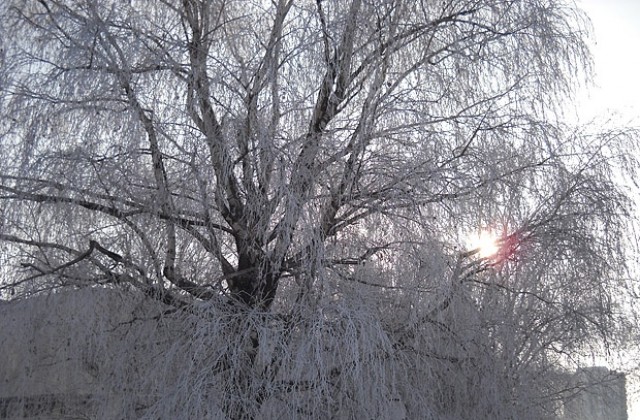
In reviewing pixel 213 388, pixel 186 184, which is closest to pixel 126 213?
pixel 186 184

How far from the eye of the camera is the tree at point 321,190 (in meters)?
4.37

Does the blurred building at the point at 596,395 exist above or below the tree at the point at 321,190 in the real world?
below

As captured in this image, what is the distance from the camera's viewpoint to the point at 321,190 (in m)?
4.60

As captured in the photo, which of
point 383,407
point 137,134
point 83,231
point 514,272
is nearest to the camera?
point 383,407

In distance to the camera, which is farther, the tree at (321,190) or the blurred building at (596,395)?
the blurred building at (596,395)

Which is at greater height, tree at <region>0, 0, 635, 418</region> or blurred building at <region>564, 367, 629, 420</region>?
tree at <region>0, 0, 635, 418</region>

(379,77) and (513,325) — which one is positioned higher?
(379,77)

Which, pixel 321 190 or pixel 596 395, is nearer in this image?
pixel 321 190

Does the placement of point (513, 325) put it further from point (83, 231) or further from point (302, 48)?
point (83, 231)

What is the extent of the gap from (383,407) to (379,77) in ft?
6.96

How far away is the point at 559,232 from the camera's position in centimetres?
512

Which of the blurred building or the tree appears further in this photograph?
the blurred building

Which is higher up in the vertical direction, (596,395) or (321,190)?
(321,190)

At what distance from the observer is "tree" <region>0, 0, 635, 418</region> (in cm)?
437
